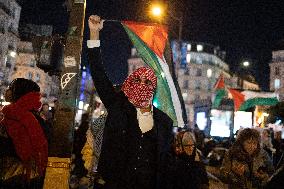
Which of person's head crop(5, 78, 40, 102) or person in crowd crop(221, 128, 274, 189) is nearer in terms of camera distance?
person's head crop(5, 78, 40, 102)

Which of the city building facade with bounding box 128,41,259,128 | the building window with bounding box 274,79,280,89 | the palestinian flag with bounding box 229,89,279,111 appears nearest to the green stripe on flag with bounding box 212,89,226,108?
the palestinian flag with bounding box 229,89,279,111

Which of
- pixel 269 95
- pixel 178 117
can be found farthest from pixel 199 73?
pixel 178 117

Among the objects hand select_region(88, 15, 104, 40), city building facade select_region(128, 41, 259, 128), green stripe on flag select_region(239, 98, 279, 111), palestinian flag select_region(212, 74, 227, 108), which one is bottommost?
hand select_region(88, 15, 104, 40)

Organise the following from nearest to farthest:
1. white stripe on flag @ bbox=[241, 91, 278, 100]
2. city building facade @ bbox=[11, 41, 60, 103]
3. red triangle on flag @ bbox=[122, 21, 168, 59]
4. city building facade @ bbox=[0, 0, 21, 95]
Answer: red triangle on flag @ bbox=[122, 21, 168, 59]
white stripe on flag @ bbox=[241, 91, 278, 100]
city building facade @ bbox=[0, 0, 21, 95]
city building facade @ bbox=[11, 41, 60, 103]

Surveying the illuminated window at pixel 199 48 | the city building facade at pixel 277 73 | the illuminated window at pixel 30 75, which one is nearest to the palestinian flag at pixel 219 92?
the city building facade at pixel 277 73

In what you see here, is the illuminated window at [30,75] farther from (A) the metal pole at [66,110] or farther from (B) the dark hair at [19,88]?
(B) the dark hair at [19,88]

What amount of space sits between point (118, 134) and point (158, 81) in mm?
3641

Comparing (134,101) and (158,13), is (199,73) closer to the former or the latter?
(158,13)

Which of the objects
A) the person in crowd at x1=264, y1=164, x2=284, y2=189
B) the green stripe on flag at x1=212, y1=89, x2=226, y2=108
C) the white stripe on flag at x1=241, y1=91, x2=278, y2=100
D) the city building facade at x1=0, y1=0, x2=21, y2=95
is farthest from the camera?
the city building facade at x1=0, y1=0, x2=21, y2=95

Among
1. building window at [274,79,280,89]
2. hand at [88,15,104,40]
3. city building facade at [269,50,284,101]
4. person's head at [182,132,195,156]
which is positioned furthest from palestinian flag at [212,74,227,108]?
building window at [274,79,280,89]

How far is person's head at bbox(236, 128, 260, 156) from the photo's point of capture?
606 centimetres

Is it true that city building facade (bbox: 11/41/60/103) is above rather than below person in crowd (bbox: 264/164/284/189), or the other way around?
above

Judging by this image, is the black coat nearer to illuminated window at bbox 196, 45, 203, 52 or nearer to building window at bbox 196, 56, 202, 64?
building window at bbox 196, 56, 202, 64

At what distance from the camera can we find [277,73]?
88562 millimetres
